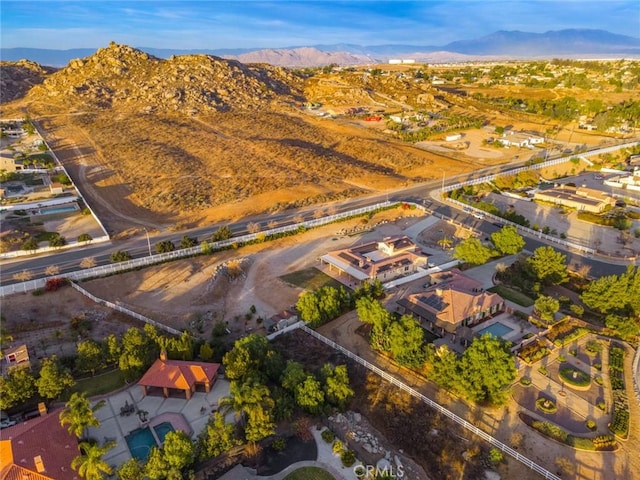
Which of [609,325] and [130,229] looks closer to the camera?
[609,325]

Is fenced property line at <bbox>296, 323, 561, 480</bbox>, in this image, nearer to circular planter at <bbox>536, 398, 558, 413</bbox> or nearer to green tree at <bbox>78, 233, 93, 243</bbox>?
circular planter at <bbox>536, 398, 558, 413</bbox>

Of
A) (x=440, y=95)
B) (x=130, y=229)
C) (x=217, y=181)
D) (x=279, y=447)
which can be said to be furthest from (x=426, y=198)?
(x=440, y=95)

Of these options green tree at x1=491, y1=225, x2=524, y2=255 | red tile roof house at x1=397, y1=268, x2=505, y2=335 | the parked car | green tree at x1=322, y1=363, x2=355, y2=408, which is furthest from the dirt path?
the parked car

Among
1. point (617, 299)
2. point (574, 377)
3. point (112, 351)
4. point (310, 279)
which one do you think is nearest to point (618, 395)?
point (574, 377)

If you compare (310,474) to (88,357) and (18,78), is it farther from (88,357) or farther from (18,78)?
(18,78)

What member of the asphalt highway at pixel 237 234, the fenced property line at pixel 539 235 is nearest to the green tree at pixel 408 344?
the asphalt highway at pixel 237 234

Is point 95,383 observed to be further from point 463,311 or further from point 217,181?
point 217,181

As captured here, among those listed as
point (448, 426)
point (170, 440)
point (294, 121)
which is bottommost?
point (448, 426)

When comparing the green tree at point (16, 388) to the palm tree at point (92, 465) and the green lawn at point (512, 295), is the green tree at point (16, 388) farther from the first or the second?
the green lawn at point (512, 295)
